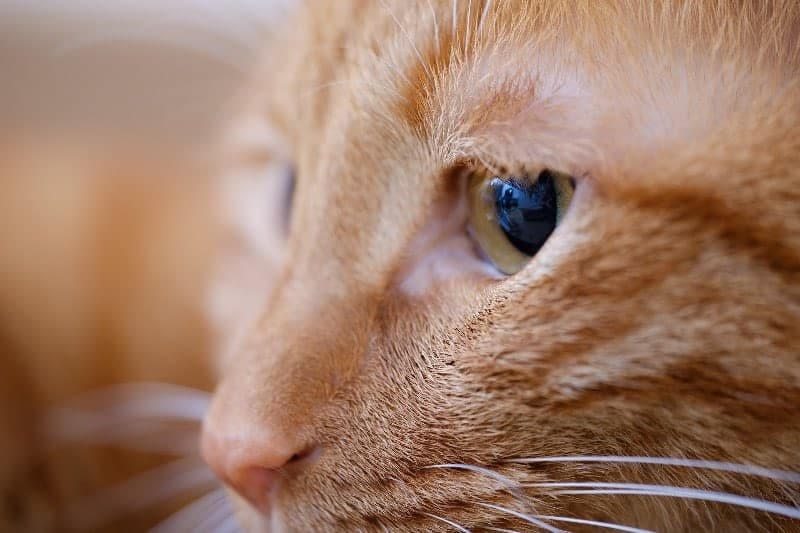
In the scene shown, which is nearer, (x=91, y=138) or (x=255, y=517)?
(x=255, y=517)

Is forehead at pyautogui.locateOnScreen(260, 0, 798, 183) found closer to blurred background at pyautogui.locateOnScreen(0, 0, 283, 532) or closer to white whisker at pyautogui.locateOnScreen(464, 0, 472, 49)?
white whisker at pyautogui.locateOnScreen(464, 0, 472, 49)

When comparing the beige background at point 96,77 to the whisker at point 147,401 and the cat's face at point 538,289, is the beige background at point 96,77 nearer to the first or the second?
the whisker at point 147,401

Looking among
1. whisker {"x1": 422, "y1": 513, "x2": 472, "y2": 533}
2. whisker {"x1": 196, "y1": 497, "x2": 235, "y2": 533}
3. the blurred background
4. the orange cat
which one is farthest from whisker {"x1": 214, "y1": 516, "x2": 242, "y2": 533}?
whisker {"x1": 422, "y1": 513, "x2": 472, "y2": 533}

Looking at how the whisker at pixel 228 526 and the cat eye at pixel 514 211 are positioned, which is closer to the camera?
the cat eye at pixel 514 211

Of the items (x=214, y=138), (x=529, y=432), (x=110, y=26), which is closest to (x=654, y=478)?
(x=529, y=432)

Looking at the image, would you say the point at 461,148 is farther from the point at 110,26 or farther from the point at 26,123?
the point at 26,123

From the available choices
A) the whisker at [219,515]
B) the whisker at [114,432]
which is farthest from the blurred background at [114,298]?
the whisker at [219,515]

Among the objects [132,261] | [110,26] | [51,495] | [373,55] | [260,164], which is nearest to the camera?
[373,55]
